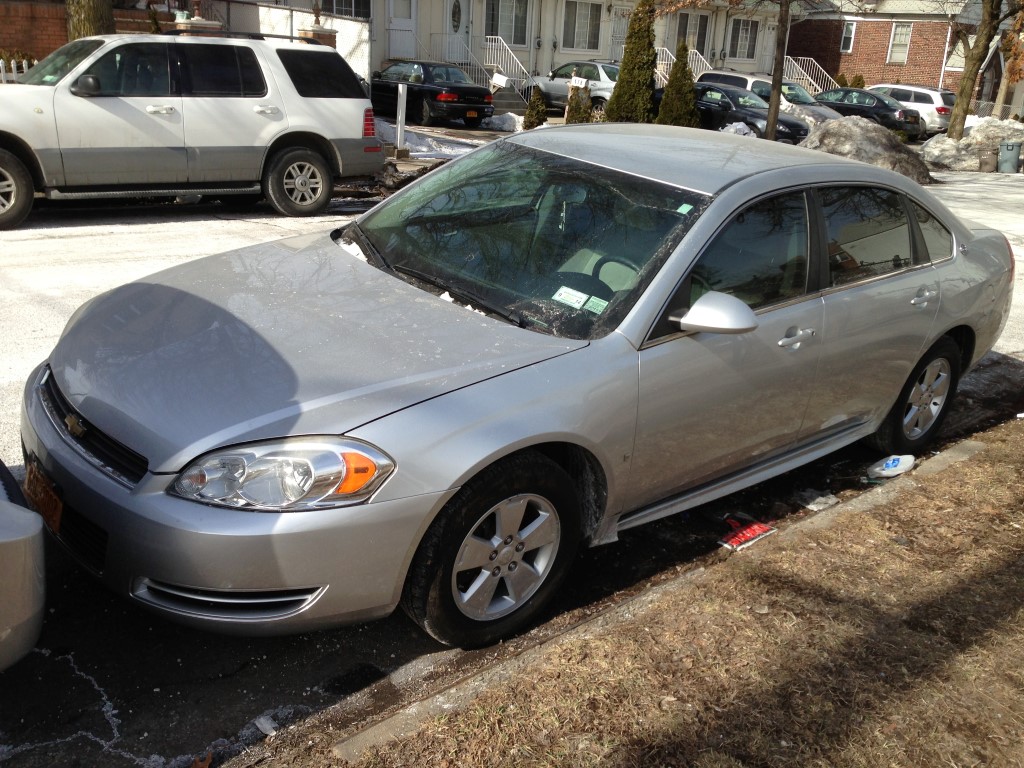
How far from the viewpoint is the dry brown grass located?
2.85 m

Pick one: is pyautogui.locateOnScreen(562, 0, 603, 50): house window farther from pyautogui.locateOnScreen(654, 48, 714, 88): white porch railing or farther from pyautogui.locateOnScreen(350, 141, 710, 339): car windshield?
pyautogui.locateOnScreen(350, 141, 710, 339): car windshield

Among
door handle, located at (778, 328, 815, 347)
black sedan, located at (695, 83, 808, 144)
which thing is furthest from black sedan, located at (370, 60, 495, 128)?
door handle, located at (778, 328, 815, 347)

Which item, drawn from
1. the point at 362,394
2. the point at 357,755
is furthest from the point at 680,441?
the point at 357,755


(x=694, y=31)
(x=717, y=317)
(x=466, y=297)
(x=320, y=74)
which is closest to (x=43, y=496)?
(x=466, y=297)

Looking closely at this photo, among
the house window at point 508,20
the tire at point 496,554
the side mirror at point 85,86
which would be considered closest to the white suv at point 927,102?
the house window at point 508,20

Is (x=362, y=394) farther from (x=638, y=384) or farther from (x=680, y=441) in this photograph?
(x=680, y=441)

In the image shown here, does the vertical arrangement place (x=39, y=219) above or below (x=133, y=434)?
below

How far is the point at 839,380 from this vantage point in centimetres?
436

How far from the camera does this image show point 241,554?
9.23 ft

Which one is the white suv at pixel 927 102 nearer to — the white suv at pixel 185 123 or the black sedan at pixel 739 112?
the black sedan at pixel 739 112

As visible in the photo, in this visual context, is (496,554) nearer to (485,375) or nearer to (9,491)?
(485,375)

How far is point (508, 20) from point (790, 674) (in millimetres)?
29998

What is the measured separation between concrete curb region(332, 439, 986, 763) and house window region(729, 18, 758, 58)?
38354 mm

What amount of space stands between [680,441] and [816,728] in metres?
1.16
